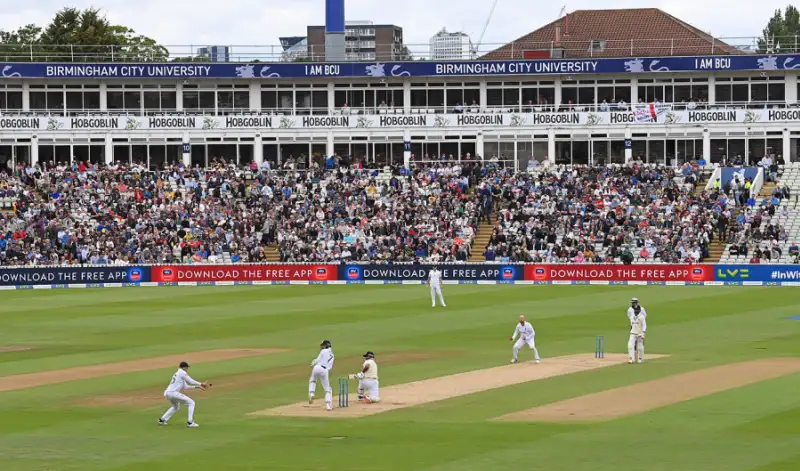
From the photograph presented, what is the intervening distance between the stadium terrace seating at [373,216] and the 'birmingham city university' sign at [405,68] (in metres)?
7.58

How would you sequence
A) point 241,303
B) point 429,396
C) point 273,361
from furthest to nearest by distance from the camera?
point 241,303, point 273,361, point 429,396

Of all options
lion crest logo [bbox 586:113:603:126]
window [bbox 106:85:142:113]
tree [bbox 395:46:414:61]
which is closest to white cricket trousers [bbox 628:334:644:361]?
lion crest logo [bbox 586:113:603:126]

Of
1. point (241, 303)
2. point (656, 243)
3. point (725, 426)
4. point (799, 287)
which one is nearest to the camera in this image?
point (725, 426)

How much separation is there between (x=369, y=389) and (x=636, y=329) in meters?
8.87

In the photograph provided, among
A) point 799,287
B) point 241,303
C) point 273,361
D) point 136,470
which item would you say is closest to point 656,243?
point 799,287

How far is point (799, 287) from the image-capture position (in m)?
58.7

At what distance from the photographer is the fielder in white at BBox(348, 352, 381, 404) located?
1104 inches

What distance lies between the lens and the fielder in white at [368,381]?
92.0 ft

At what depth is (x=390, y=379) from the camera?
32344mm

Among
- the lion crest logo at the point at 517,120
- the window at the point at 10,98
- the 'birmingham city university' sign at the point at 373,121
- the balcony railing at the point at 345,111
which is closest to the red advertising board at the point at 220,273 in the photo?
the 'birmingham city university' sign at the point at 373,121

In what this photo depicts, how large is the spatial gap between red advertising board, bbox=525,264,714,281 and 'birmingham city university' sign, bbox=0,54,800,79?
19693mm

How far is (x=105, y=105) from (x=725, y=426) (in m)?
61.5

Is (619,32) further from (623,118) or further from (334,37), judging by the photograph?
(334,37)

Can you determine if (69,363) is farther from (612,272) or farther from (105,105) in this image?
(105,105)
